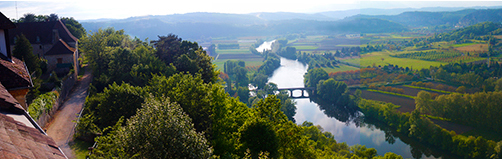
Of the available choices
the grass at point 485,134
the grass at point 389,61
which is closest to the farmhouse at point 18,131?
the grass at point 485,134

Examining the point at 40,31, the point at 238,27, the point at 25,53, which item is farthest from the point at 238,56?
the point at 25,53

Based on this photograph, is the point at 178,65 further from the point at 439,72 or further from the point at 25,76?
the point at 439,72

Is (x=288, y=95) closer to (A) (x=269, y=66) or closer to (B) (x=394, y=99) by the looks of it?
(B) (x=394, y=99)

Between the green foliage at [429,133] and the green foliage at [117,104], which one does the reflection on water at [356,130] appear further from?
the green foliage at [117,104]

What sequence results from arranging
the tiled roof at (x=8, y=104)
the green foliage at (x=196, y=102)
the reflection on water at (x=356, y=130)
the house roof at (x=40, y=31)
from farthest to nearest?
the reflection on water at (x=356, y=130) → the house roof at (x=40, y=31) → the green foliage at (x=196, y=102) → the tiled roof at (x=8, y=104)

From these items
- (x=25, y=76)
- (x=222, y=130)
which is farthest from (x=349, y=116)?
(x=25, y=76)
